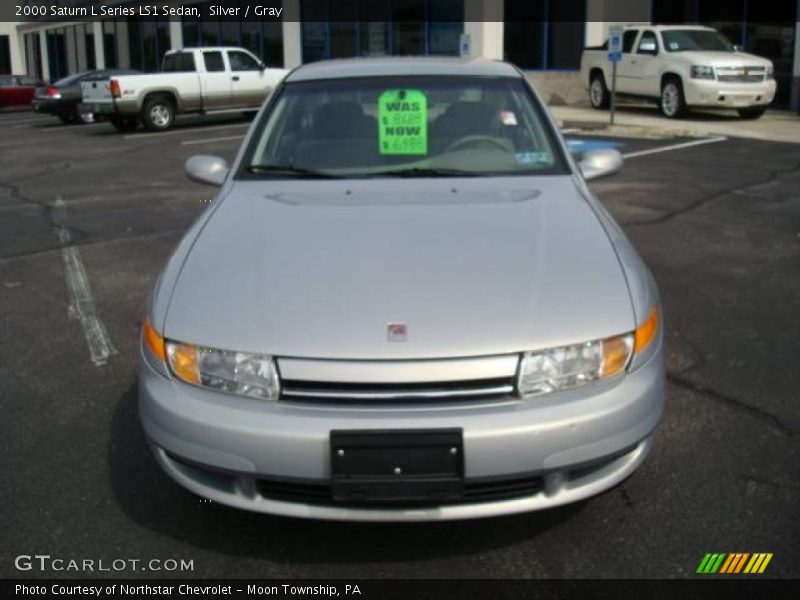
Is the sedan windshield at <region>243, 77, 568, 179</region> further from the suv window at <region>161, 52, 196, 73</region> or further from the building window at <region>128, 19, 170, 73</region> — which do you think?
the building window at <region>128, 19, 170, 73</region>

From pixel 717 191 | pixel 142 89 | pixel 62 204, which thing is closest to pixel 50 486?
pixel 62 204

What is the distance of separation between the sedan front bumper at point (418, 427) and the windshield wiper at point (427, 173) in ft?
4.79

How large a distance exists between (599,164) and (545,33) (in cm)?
2062

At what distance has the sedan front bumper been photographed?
99.4 inches

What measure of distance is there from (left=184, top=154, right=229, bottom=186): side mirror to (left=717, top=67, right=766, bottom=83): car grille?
549 inches

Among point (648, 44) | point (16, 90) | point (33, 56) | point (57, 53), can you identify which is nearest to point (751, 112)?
point (648, 44)

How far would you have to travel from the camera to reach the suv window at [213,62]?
20031 mm

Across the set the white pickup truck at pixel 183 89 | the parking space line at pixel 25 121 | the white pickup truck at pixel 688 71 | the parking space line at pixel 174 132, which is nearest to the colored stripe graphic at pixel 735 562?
the white pickup truck at pixel 688 71

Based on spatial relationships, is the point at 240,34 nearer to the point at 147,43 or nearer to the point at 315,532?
the point at 147,43

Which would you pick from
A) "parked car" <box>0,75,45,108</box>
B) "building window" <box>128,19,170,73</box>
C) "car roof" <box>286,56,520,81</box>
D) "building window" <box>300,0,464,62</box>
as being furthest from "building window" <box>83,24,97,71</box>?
"car roof" <box>286,56,520,81</box>

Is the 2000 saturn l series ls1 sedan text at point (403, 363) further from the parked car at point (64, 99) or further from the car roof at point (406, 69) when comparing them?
the parked car at point (64, 99)

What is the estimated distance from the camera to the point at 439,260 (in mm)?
3037

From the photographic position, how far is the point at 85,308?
→ 5.75m
